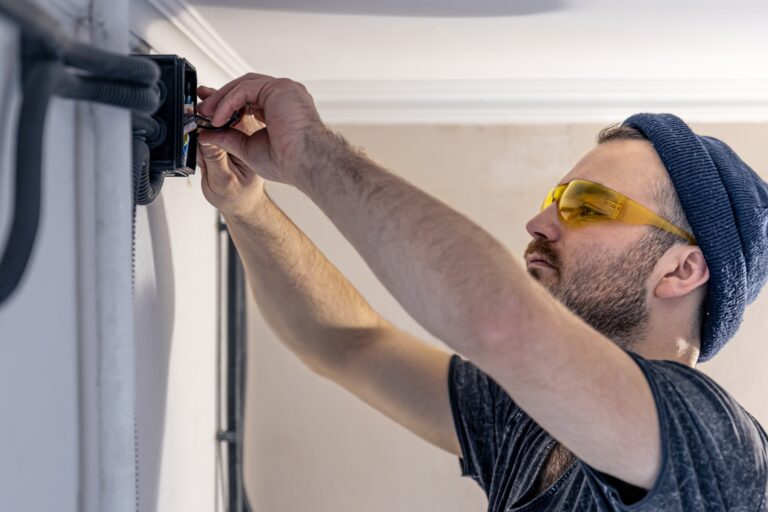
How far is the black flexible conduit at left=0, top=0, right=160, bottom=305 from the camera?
2.13 feet

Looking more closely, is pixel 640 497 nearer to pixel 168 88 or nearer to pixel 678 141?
pixel 678 141

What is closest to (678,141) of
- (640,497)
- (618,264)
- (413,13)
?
(618,264)

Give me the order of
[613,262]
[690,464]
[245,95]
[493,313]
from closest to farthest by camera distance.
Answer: [493,313] < [690,464] < [245,95] < [613,262]

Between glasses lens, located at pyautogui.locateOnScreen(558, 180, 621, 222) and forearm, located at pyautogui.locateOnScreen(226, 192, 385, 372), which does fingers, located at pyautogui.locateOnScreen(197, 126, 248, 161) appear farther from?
glasses lens, located at pyautogui.locateOnScreen(558, 180, 621, 222)

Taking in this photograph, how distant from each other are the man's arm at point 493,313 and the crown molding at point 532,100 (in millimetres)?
1074

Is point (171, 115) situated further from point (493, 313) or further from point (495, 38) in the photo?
point (495, 38)

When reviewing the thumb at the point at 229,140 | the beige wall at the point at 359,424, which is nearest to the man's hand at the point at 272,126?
the thumb at the point at 229,140

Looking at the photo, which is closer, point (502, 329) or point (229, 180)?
point (502, 329)

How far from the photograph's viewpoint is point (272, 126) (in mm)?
1264

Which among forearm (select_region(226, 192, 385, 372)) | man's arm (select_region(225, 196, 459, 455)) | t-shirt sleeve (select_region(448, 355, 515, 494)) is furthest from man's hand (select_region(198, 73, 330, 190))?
t-shirt sleeve (select_region(448, 355, 515, 494))

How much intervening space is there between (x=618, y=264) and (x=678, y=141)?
0.27m

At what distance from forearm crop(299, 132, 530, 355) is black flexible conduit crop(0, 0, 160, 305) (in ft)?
1.45

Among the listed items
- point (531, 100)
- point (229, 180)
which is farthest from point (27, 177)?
point (531, 100)

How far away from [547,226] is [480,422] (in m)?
0.43
